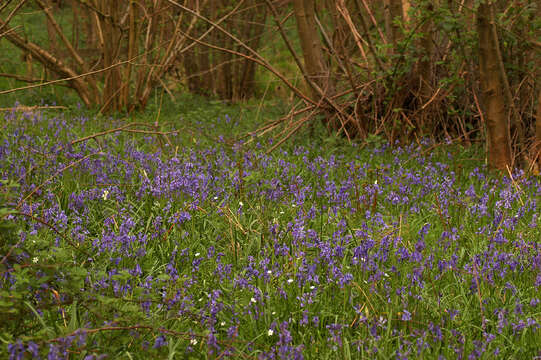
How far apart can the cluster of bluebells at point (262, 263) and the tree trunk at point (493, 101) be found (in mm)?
472

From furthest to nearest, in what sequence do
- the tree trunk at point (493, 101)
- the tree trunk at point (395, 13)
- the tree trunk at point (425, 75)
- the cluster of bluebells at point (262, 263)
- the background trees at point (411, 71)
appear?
the tree trunk at point (395, 13)
the tree trunk at point (425, 75)
the background trees at point (411, 71)
the tree trunk at point (493, 101)
the cluster of bluebells at point (262, 263)

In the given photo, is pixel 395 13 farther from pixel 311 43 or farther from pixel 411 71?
pixel 311 43

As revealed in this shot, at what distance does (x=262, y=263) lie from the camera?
9.94 ft

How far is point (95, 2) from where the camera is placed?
8508mm

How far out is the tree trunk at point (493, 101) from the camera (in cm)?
530

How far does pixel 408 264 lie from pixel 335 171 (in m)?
2.37


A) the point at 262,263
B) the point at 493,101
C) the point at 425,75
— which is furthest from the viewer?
the point at 425,75

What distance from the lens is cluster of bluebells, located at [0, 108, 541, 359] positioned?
7.66 feet

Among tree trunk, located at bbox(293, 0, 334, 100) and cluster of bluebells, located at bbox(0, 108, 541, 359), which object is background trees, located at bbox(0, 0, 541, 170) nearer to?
tree trunk, located at bbox(293, 0, 334, 100)

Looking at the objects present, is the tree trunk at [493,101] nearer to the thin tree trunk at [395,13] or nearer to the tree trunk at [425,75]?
the tree trunk at [425,75]

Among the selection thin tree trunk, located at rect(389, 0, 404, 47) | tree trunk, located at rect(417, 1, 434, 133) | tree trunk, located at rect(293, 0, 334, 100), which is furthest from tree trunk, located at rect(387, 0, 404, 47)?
tree trunk, located at rect(293, 0, 334, 100)

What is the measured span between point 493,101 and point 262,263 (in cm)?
342

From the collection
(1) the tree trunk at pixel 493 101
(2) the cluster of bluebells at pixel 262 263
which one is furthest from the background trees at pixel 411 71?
(2) the cluster of bluebells at pixel 262 263

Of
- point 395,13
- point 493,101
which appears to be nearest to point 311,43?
point 395,13
